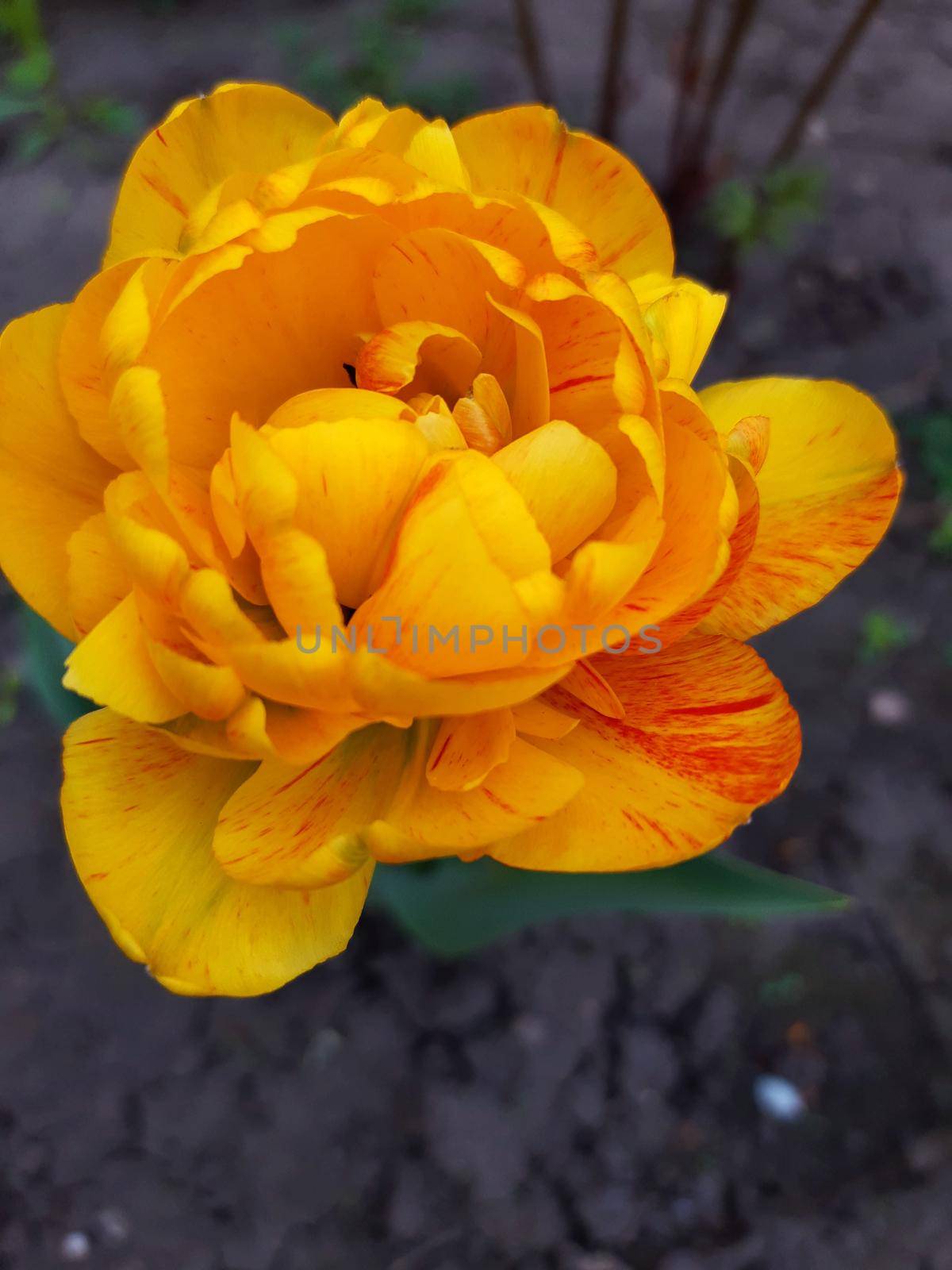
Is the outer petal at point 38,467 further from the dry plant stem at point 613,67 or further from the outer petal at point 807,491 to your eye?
the dry plant stem at point 613,67

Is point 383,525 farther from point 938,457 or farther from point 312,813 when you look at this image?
point 938,457

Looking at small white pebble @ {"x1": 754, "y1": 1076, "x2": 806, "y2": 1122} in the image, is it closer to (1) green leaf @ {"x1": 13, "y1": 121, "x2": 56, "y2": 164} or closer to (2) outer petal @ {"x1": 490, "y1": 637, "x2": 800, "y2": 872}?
(2) outer petal @ {"x1": 490, "y1": 637, "x2": 800, "y2": 872}

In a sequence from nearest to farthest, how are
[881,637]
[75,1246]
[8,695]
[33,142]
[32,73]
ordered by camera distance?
1. [75,1246]
2. [8,695]
3. [881,637]
4. [32,73]
5. [33,142]

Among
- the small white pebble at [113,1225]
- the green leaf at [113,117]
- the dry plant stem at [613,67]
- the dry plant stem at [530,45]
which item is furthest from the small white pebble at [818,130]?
the small white pebble at [113,1225]

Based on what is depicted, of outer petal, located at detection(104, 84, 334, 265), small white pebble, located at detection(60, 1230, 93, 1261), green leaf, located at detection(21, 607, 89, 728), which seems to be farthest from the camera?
small white pebble, located at detection(60, 1230, 93, 1261)

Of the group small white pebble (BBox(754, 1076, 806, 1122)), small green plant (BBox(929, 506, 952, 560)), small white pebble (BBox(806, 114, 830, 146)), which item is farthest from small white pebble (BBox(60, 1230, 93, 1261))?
small white pebble (BBox(806, 114, 830, 146))

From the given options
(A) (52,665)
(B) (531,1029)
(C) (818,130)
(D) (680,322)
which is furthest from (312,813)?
(C) (818,130)
